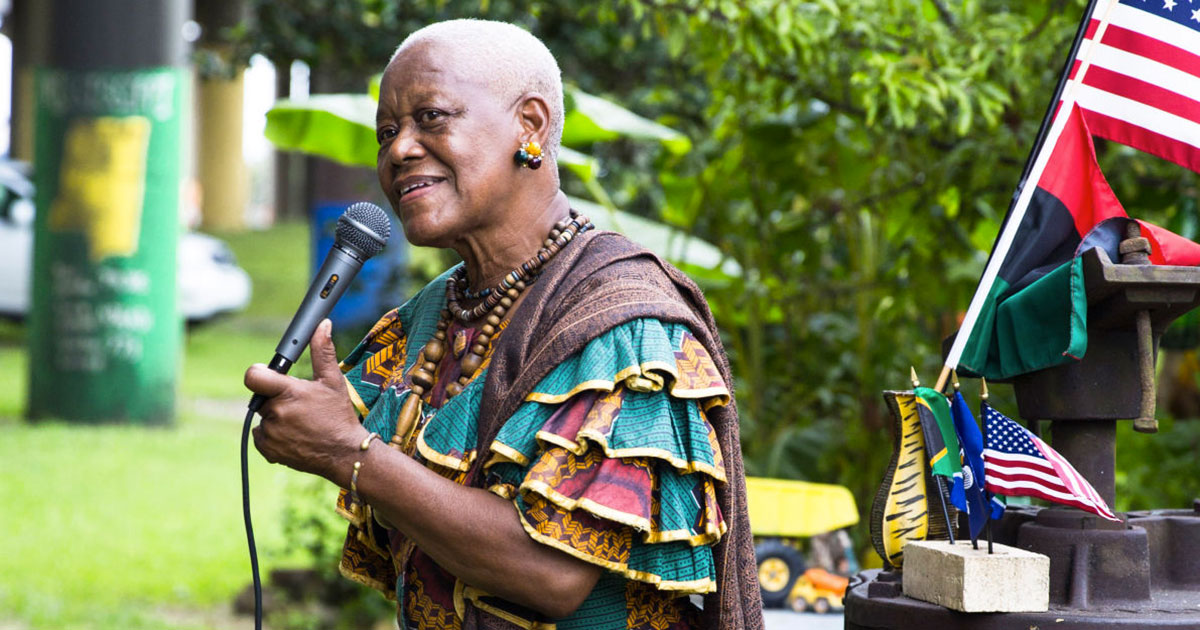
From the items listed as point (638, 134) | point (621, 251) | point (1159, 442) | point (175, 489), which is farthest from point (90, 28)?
point (621, 251)

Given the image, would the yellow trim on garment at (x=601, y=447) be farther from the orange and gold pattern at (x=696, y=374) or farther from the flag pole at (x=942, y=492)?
the flag pole at (x=942, y=492)

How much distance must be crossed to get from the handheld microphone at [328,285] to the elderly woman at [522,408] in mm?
31

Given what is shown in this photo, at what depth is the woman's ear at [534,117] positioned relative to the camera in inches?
82.8

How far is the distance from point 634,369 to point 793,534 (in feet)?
7.36

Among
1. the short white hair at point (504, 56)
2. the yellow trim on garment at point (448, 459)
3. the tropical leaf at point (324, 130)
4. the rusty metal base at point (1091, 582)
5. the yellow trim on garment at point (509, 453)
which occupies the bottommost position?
the rusty metal base at point (1091, 582)

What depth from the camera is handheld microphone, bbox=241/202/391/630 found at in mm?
1948

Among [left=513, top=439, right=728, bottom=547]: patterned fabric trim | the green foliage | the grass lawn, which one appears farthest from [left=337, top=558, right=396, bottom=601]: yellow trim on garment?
the grass lawn

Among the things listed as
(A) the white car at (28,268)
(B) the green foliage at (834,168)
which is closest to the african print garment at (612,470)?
(B) the green foliage at (834,168)

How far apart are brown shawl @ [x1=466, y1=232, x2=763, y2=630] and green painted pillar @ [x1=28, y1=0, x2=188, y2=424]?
9.50m

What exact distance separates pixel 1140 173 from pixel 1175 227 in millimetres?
465

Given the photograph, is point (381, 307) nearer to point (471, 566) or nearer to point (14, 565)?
point (14, 565)

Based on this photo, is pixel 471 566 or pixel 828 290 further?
pixel 828 290

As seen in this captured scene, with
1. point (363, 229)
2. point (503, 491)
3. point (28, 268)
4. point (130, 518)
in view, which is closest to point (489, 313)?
point (363, 229)

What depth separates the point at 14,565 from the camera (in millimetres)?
7680
